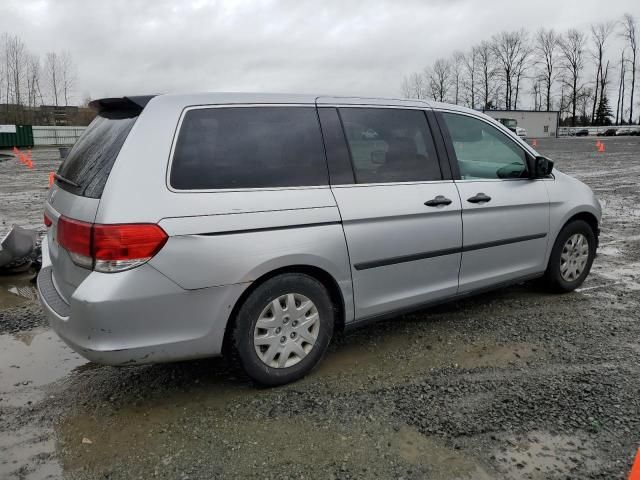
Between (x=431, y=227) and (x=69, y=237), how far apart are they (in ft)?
7.76

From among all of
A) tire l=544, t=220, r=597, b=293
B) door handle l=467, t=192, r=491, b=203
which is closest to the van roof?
door handle l=467, t=192, r=491, b=203

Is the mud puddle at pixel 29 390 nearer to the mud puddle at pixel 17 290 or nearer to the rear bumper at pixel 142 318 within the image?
the rear bumper at pixel 142 318

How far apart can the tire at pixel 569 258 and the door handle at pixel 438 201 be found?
154 centimetres

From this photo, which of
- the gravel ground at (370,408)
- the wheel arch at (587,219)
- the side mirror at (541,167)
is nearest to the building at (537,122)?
the wheel arch at (587,219)

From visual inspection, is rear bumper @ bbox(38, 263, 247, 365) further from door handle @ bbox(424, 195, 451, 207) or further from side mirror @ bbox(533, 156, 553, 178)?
side mirror @ bbox(533, 156, 553, 178)

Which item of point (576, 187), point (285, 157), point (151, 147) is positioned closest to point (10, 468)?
point (151, 147)

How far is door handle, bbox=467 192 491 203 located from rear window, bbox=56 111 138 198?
97.8 inches

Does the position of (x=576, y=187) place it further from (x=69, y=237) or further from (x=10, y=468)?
(x=10, y=468)

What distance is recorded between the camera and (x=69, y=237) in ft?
9.81

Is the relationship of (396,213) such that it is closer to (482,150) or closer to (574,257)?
(482,150)

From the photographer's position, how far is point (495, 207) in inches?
168

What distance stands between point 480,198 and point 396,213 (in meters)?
0.88

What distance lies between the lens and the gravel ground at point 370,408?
8.77ft

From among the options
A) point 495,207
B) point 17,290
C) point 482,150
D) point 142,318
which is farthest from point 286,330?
point 17,290
